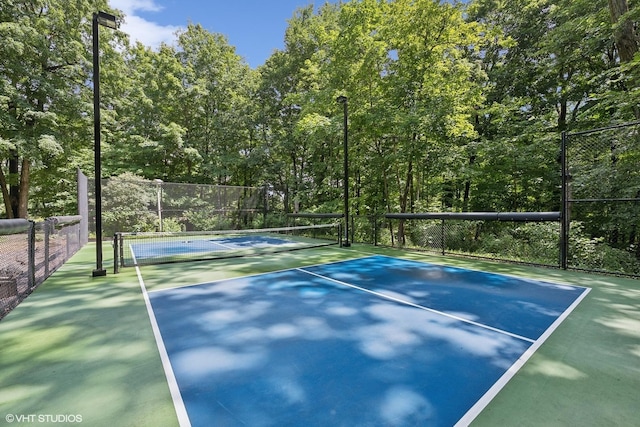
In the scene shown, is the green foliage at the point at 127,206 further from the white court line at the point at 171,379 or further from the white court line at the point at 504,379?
the white court line at the point at 504,379

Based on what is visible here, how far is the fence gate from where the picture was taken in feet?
21.9

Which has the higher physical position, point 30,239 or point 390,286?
point 30,239

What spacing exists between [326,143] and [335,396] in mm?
14770

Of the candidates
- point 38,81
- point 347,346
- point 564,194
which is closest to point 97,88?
point 347,346

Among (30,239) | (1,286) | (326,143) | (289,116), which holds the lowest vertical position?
(1,286)

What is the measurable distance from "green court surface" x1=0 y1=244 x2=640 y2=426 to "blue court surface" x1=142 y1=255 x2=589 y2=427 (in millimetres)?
142

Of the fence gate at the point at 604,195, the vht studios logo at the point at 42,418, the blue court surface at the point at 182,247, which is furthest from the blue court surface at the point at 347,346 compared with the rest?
the blue court surface at the point at 182,247

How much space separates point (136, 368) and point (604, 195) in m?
10.5

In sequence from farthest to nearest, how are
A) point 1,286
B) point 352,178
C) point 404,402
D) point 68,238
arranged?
point 352,178 → point 68,238 → point 1,286 → point 404,402

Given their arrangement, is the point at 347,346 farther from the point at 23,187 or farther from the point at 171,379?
the point at 23,187

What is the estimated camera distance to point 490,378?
2.17 m

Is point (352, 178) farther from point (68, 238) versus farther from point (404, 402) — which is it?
point (404, 402)

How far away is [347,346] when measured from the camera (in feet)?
8.84

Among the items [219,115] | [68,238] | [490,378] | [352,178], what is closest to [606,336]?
[490,378]
